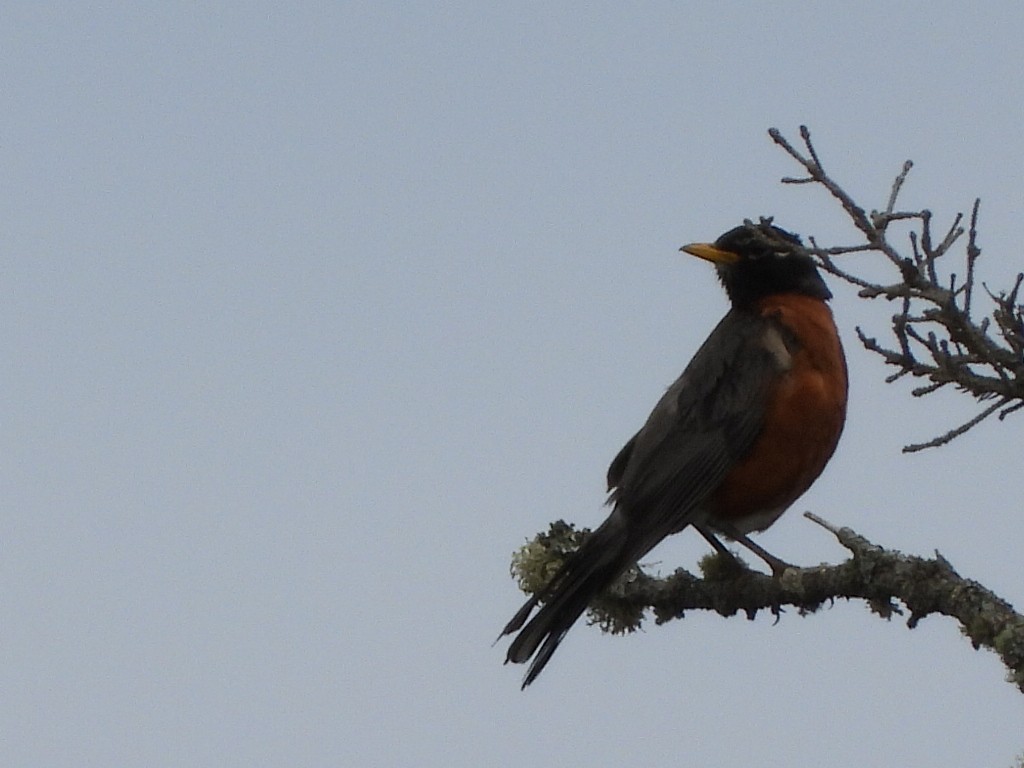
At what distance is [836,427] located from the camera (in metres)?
6.07

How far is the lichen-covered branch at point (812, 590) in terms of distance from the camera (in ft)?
12.4

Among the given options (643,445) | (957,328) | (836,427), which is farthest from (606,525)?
(957,328)

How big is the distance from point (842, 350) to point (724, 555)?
1.57 metres

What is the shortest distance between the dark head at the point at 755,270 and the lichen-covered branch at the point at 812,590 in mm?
1985

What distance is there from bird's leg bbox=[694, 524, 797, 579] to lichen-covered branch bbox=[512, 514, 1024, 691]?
0.43 feet

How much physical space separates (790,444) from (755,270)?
1.23 metres

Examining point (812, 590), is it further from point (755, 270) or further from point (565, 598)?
point (755, 270)

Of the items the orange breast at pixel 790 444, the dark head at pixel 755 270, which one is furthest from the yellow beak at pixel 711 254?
the orange breast at pixel 790 444

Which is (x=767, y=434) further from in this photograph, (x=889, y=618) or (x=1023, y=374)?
(x=1023, y=374)

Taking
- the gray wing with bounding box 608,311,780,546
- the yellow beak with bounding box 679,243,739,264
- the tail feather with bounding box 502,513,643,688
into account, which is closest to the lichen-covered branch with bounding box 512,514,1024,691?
the tail feather with bounding box 502,513,643,688

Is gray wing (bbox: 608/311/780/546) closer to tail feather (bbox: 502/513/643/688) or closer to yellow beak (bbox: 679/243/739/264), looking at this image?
tail feather (bbox: 502/513/643/688)

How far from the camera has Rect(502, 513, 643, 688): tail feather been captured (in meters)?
4.98

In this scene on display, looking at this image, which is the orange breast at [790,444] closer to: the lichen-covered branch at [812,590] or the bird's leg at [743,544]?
the bird's leg at [743,544]

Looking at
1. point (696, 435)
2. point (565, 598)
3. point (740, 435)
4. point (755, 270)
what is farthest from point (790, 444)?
point (565, 598)
